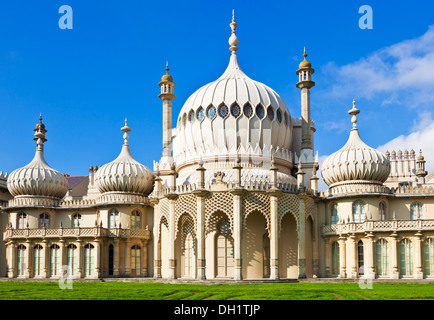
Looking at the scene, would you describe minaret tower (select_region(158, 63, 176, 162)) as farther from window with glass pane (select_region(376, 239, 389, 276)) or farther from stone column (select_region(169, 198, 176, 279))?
window with glass pane (select_region(376, 239, 389, 276))

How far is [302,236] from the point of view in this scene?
43562 millimetres

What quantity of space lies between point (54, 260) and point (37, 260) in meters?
1.63

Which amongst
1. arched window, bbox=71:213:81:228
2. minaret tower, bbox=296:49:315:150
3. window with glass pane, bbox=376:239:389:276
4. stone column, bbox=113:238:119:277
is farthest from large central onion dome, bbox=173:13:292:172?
arched window, bbox=71:213:81:228

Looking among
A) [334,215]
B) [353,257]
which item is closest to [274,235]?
[353,257]

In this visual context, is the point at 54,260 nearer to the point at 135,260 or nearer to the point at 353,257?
the point at 135,260

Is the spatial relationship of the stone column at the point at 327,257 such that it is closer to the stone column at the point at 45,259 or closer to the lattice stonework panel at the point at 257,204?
the lattice stonework panel at the point at 257,204

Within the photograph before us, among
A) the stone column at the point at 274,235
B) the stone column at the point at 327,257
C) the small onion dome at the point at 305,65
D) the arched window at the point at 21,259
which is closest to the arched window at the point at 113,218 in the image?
the arched window at the point at 21,259

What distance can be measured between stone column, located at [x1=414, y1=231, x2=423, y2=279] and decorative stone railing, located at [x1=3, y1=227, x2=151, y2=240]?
22473 millimetres

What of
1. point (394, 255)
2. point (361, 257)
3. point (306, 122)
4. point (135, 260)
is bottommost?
point (135, 260)

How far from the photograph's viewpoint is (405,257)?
43.2 m

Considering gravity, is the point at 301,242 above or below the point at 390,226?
below

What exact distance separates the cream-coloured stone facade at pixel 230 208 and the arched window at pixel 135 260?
13 centimetres
